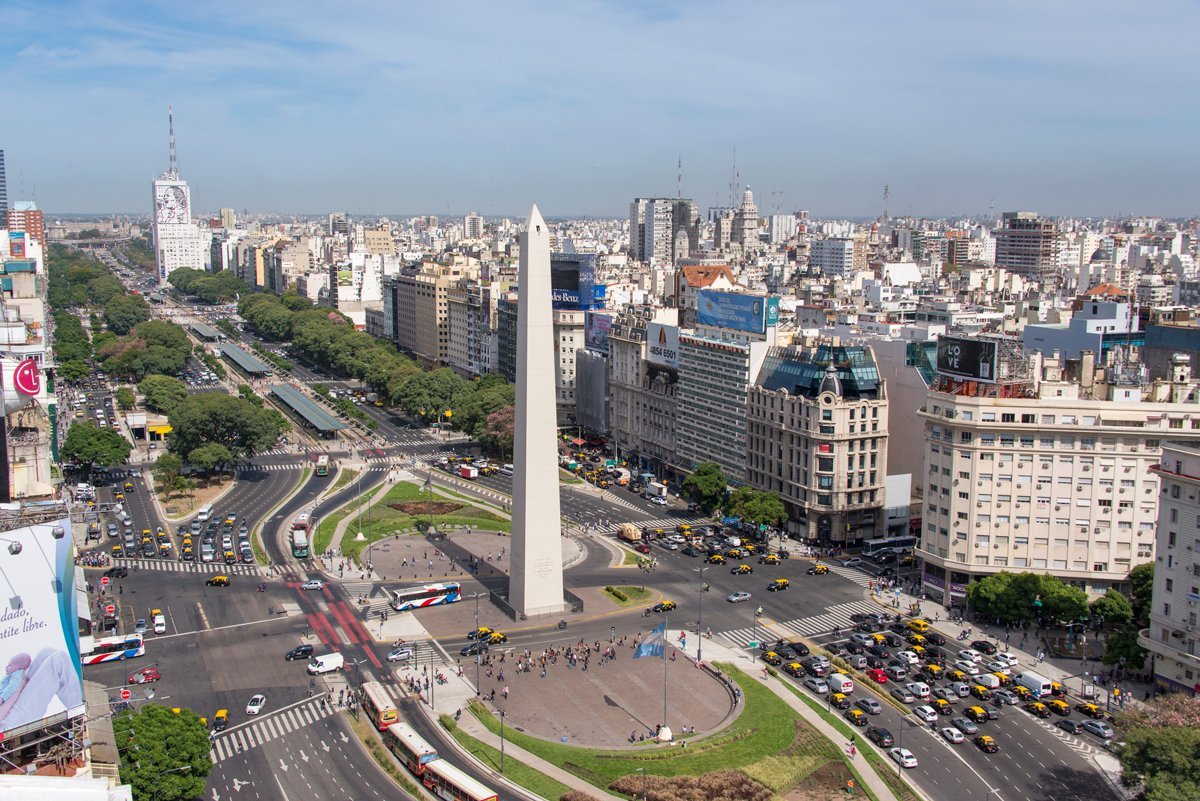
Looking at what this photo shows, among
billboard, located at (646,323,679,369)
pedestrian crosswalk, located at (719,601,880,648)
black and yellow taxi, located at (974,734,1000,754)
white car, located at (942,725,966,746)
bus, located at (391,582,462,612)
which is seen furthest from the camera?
billboard, located at (646,323,679,369)

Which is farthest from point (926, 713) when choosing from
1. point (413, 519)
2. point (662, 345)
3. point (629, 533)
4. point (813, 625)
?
point (662, 345)

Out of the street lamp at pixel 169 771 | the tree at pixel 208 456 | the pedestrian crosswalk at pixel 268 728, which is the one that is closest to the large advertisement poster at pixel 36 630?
the street lamp at pixel 169 771

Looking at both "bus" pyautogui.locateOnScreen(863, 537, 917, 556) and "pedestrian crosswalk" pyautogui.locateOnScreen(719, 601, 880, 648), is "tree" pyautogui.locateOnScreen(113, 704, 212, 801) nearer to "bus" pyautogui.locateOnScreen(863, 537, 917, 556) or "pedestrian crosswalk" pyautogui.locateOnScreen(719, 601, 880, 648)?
"pedestrian crosswalk" pyautogui.locateOnScreen(719, 601, 880, 648)

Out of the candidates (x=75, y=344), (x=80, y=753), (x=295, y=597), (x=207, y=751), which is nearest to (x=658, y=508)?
(x=295, y=597)

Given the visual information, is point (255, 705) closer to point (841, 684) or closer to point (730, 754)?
point (730, 754)

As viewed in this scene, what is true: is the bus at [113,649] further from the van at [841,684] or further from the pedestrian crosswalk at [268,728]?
the van at [841,684]

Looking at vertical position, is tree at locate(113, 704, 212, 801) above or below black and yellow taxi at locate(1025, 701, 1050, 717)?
above

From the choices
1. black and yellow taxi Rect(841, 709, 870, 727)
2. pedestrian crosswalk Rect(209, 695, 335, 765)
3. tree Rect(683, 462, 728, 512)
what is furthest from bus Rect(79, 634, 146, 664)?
tree Rect(683, 462, 728, 512)
